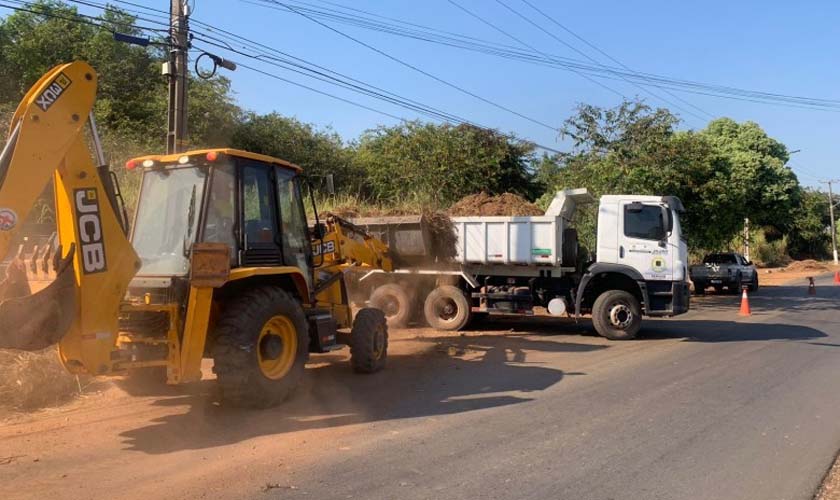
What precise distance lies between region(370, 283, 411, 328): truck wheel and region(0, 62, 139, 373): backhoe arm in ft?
28.2

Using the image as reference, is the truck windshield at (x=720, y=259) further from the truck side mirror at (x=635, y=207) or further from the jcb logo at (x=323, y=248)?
the jcb logo at (x=323, y=248)

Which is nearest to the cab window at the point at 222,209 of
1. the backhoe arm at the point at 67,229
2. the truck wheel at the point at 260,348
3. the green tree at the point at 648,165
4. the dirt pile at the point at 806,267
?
the truck wheel at the point at 260,348

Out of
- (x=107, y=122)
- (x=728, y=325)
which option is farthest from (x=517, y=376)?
(x=107, y=122)

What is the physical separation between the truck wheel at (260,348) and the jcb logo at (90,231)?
1.37 meters

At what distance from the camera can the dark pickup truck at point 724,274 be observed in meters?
27.7

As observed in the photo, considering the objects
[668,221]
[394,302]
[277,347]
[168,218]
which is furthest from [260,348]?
[668,221]

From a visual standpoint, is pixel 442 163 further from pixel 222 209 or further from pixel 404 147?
pixel 222 209

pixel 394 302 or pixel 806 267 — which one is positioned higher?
pixel 806 267

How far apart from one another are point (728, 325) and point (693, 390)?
27.0ft

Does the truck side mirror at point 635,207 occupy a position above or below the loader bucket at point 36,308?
above

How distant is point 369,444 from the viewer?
19.7ft

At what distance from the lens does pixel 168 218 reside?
288 inches

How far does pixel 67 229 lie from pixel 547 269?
9600mm

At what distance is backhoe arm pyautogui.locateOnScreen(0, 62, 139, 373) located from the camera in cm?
540
